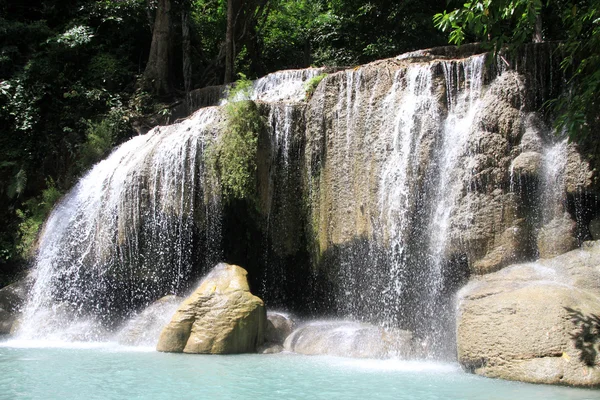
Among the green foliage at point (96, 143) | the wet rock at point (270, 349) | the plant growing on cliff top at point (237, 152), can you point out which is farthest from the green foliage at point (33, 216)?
the wet rock at point (270, 349)

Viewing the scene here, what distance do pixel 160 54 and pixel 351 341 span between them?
12.8m

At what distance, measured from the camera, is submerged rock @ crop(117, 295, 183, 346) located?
33.5 feet

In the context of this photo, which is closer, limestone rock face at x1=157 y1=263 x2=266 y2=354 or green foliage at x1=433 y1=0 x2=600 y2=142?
green foliage at x1=433 y1=0 x2=600 y2=142

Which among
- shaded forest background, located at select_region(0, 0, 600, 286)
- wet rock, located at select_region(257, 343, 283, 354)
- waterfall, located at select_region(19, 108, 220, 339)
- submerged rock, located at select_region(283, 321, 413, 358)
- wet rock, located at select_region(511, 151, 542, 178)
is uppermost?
shaded forest background, located at select_region(0, 0, 600, 286)

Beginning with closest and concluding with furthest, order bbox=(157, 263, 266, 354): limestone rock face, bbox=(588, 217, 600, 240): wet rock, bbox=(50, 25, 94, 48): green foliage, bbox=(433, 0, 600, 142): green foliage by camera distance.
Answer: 1. bbox=(433, 0, 600, 142): green foliage
2. bbox=(588, 217, 600, 240): wet rock
3. bbox=(157, 263, 266, 354): limestone rock face
4. bbox=(50, 25, 94, 48): green foliage

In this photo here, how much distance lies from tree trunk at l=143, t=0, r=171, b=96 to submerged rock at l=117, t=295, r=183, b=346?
29.8 feet

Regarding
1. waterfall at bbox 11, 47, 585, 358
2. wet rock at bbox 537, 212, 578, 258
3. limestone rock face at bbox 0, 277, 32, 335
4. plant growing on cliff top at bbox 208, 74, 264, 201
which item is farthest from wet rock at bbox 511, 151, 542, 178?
limestone rock face at bbox 0, 277, 32, 335

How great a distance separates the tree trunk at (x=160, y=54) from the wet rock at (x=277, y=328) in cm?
1016

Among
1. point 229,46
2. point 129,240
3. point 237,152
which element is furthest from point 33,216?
point 229,46

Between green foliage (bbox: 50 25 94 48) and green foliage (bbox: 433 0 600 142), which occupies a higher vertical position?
green foliage (bbox: 50 25 94 48)

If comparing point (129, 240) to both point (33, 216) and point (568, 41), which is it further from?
point (568, 41)

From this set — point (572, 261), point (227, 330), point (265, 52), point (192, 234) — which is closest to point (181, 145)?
point (192, 234)

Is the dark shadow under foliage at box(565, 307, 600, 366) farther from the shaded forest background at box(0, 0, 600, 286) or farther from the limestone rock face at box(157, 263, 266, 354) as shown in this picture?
the shaded forest background at box(0, 0, 600, 286)

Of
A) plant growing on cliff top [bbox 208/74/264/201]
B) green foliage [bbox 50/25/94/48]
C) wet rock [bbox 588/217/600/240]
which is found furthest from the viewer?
green foliage [bbox 50/25/94/48]
